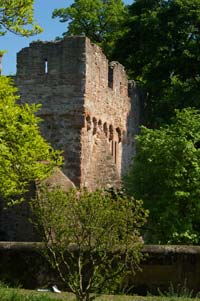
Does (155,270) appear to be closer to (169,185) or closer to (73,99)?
(169,185)

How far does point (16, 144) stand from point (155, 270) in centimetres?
313

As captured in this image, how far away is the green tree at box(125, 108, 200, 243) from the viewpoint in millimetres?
16922

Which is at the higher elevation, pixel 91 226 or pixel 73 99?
pixel 73 99

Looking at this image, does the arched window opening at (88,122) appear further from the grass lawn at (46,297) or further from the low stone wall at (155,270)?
the grass lawn at (46,297)

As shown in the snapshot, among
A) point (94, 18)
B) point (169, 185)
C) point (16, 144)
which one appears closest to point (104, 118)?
point (169, 185)

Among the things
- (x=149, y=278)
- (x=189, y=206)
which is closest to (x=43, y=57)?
(x=189, y=206)

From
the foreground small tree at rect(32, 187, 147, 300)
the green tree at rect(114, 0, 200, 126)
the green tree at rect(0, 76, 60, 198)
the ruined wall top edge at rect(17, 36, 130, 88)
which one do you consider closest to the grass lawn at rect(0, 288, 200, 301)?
the foreground small tree at rect(32, 187, 147, 300)

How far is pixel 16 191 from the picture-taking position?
1169 cm

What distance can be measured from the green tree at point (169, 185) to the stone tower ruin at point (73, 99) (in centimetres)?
220

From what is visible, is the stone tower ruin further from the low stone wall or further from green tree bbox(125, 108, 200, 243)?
the low stone wall

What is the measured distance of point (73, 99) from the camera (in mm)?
20234

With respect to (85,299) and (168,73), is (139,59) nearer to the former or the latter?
(168,73)

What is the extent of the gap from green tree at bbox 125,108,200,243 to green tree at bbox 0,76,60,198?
624 centimetres

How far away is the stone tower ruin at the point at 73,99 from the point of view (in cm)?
2009
